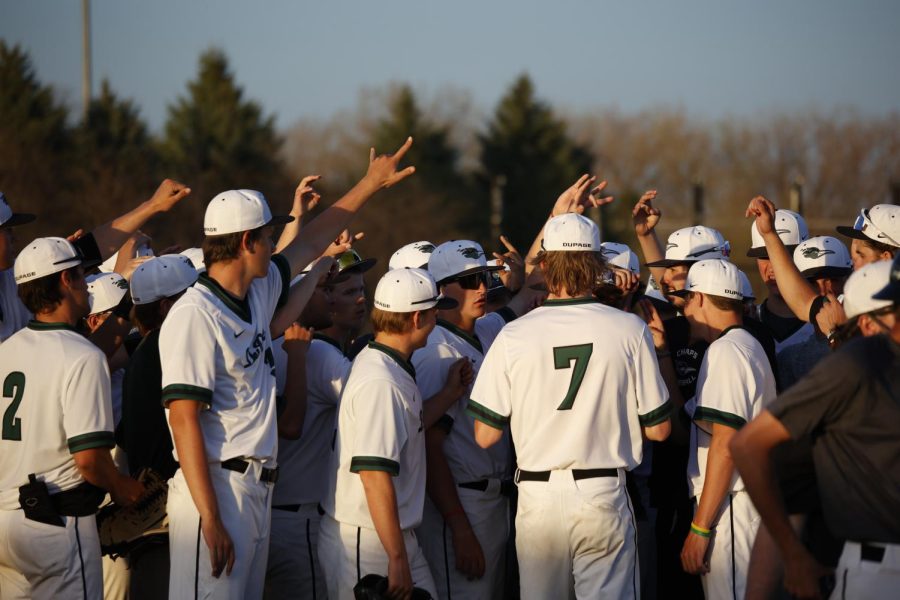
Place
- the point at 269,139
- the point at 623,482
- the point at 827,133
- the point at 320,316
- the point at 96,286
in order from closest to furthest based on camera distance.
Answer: the point at 623,482
the point at 320,316
the point at 96,286
the point at 269,139
the point at 827,133

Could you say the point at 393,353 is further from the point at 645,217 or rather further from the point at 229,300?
the point at 645,217

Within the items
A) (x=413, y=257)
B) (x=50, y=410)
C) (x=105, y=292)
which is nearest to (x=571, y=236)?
(x=413, y=257)

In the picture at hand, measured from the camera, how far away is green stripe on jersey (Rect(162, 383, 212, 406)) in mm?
4727

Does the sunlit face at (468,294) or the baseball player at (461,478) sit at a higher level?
the sunlit face at (468,294)

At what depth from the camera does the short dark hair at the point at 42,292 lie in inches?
212

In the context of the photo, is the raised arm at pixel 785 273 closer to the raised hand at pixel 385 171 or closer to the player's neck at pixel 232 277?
the raised hand at pixel 385 171

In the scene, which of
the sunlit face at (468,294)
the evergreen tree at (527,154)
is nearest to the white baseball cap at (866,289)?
the sunlit face at (468,294)

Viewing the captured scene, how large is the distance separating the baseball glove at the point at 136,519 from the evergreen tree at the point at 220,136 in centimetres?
3276

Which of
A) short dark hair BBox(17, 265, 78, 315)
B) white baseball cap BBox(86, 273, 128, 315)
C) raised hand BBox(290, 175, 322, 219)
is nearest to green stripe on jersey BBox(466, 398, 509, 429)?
raised hand BBox(290, 175, 322, 219)

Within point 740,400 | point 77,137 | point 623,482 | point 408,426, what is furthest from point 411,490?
point 77,137

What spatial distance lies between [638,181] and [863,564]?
66.8 m

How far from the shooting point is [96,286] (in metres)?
6.59

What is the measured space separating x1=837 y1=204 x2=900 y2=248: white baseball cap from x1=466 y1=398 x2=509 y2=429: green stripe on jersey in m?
2.49

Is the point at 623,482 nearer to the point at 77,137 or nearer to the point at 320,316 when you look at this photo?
the point at 320,316
